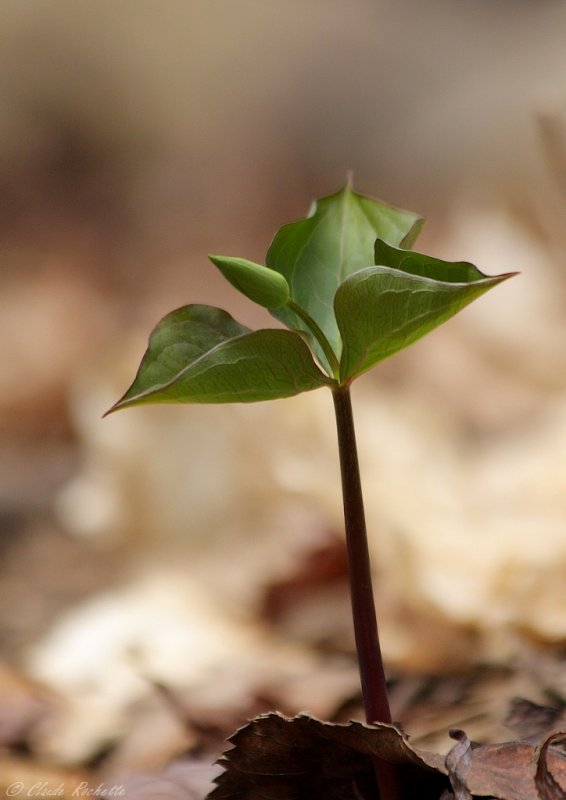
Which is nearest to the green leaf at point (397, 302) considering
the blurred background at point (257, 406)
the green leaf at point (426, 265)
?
the green leaf at point (426, 265)

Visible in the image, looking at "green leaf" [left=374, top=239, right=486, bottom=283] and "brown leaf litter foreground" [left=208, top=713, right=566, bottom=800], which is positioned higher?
"green leaf" [left=374, top=239, right=486, bottom=283]

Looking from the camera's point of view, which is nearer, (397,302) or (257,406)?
(397,302)

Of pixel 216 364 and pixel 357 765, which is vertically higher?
pixel 216 364

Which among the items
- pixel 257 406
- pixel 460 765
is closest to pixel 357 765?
pixel 460 765

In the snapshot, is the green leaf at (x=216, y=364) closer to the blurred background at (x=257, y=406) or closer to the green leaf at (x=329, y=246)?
the green leaf at (x=329, y=246)

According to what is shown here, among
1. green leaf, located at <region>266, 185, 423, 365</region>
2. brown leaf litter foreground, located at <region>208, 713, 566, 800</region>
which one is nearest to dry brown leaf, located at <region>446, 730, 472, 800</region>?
brown leaf litter foreground, located at <region>208, 713, 566, 800</region>

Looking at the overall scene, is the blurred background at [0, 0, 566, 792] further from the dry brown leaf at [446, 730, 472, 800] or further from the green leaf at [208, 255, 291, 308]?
the green leaf at [208, 255, 291, 308]

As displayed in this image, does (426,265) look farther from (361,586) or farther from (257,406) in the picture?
(257,406)
